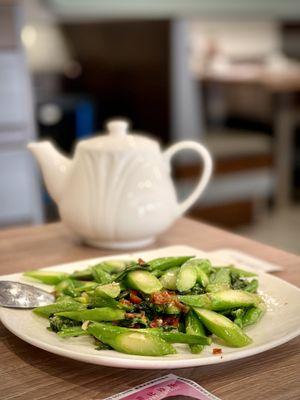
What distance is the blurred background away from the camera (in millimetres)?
2750

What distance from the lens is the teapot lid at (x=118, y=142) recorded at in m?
1.15

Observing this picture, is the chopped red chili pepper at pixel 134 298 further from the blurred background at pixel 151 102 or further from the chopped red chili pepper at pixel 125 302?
the blurred background at pixel 151 102

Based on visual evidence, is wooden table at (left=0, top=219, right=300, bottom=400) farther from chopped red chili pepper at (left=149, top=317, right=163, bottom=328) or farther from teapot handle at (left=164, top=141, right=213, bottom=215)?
teapot handle at (left=164, top=141, right=213, bottom=215)

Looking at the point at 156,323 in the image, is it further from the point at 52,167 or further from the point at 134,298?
the point at 52,167

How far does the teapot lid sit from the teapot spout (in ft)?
0.18

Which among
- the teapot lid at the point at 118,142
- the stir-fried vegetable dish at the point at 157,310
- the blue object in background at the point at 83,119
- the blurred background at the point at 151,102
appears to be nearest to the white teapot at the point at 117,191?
the teapot lid at the point at 118,142

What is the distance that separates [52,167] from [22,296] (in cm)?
41

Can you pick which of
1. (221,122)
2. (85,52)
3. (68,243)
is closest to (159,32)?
(85,52)

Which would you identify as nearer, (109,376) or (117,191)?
(109,376)

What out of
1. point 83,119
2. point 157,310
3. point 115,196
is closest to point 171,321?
point 157,310

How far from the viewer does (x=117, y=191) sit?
114cm

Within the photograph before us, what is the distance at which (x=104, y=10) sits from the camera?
4.20 metres

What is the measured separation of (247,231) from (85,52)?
1474mm

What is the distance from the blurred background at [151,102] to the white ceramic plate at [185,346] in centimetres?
199
